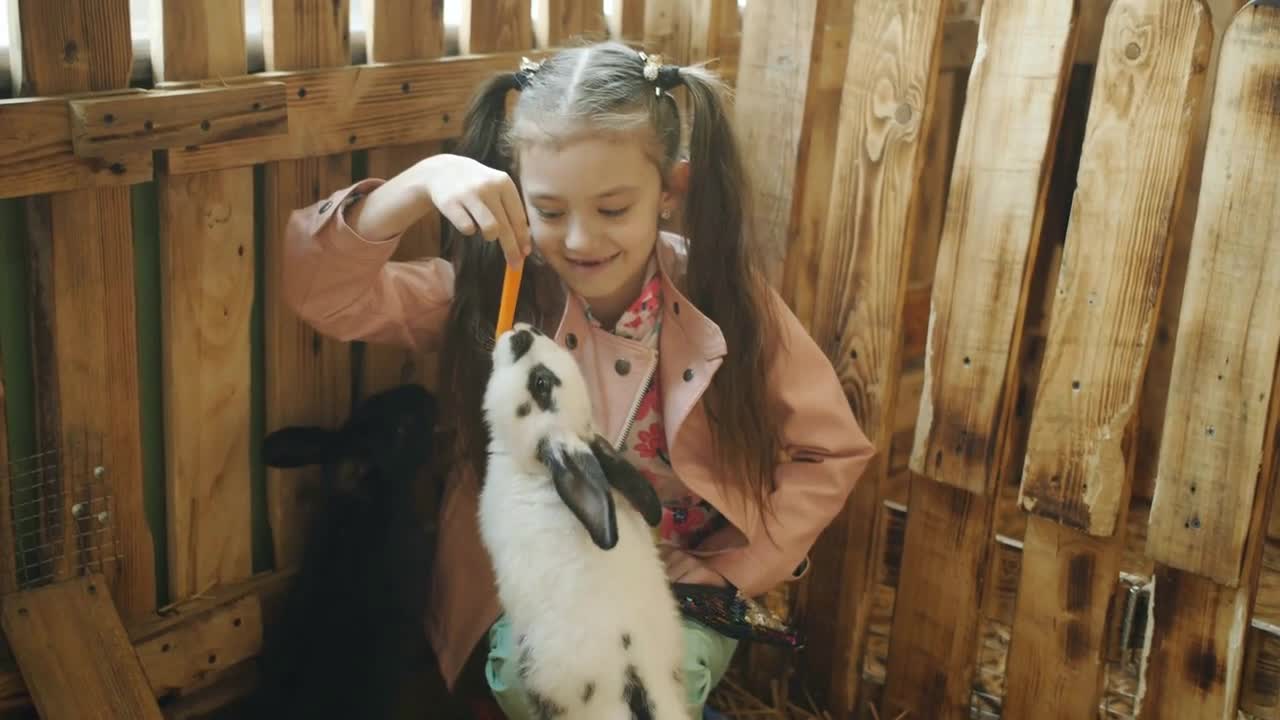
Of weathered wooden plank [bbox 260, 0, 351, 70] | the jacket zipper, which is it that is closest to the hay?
the jacket zipper

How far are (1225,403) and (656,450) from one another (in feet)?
3.28

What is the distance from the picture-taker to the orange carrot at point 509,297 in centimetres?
209

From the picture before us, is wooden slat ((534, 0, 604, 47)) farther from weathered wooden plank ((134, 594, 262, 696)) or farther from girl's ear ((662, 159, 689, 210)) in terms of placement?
weathered wooden plank ((134, 594, 262, 696))

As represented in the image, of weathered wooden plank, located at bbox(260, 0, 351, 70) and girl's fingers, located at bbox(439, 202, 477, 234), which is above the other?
weathered wooden plank, located at bbox(260, 0, 351, 70)

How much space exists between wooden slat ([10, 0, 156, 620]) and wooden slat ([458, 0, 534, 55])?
0.73 metres

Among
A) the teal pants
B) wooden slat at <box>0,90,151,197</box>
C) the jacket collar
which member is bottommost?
the teal pants

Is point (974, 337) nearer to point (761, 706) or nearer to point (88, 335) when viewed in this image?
point (761, 706)

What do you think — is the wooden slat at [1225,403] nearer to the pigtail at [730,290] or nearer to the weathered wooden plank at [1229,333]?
the weathered wooden plank at [1229,333]

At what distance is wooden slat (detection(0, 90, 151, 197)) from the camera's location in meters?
1.89

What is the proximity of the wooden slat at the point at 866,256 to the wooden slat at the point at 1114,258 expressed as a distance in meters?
0.32

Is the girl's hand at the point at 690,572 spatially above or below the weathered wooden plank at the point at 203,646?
above

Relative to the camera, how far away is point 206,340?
7.50ft

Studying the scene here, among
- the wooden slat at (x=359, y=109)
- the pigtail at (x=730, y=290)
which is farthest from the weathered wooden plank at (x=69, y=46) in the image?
the pigtail at (x=730, y=290)

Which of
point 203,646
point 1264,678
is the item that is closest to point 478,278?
point 203,646
